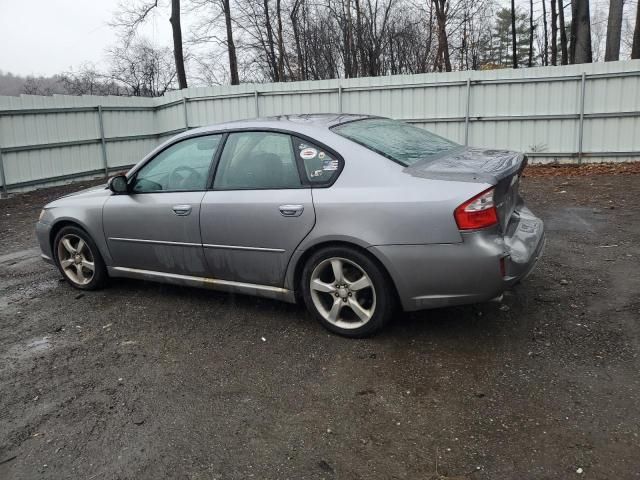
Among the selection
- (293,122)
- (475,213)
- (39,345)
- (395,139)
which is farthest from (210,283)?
(475,213)

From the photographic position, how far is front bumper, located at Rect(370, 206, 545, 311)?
336cm

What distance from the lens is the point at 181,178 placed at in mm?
4547

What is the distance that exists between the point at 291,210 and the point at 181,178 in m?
1.20

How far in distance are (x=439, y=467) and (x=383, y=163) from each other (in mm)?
1941

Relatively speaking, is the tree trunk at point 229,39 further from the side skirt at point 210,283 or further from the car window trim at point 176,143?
the side skirt at point 210,283

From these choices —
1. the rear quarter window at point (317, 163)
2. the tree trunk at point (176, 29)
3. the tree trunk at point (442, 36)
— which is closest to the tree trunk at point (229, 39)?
the tree trunk at point (176, 29)

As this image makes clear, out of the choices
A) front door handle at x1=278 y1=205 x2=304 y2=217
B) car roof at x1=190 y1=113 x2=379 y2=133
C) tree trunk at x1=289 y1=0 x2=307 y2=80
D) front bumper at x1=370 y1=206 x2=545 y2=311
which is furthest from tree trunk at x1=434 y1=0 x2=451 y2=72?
front bumper at x1=370 y1=206 x2=545 y2=311

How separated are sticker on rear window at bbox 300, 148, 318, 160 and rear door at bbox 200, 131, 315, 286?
7cm

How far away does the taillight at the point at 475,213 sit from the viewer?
11.0 ft

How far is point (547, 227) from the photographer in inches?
270

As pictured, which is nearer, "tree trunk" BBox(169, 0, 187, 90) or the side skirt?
the side skirt

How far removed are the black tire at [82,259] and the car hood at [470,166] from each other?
119 inches

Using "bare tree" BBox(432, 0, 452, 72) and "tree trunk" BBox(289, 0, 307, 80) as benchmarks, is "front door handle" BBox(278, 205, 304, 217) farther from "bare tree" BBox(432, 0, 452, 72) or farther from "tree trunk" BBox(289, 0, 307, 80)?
"tree trunk" BBox(289, 0, 307, 80)

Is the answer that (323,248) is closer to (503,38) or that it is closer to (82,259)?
(82,259)
